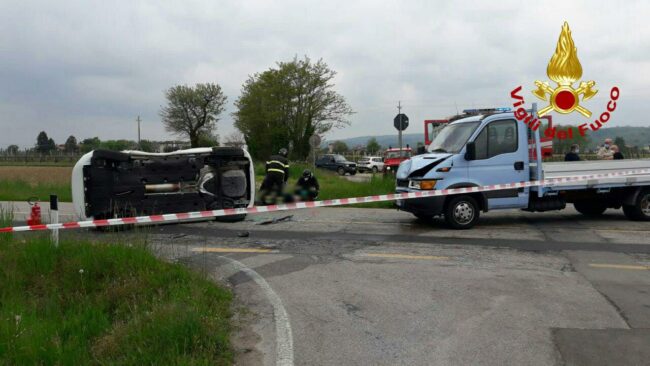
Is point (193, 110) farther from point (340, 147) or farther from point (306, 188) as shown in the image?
point (306, 188)

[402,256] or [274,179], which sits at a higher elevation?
[274,179]

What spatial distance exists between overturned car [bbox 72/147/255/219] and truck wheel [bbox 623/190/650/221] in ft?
26.8

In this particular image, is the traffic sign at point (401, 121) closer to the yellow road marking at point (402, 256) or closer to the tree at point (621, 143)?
the tree at point (621, 143)

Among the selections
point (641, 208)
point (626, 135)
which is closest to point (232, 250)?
point (641, 208)

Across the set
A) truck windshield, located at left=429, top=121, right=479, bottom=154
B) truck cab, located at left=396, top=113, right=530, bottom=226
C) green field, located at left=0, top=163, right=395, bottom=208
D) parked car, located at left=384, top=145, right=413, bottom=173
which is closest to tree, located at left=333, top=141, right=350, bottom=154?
parked car, located at left=384, top=145, right=413, bottom=173

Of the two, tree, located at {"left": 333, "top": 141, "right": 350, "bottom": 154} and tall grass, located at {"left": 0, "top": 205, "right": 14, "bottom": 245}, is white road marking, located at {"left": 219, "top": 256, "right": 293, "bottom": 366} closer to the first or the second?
tall grass, located at {"left": 0, "top": 205, "right": 14, "bottom": 245}

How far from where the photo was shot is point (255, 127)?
45781 mm

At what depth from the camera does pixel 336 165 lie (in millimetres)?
40625

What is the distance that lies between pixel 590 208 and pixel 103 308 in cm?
1111

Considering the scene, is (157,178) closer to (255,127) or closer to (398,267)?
(398,267)

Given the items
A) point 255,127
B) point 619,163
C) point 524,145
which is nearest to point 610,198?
point 619,163

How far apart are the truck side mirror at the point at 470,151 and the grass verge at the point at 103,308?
597 cm

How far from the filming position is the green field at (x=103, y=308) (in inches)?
155

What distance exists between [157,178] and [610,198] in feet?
31.4
